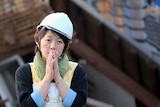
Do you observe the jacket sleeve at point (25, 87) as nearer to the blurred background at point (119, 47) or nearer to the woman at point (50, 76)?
the woman at point (50, 76)

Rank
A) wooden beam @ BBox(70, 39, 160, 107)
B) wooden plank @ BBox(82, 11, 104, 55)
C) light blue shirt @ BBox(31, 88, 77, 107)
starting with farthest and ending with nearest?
wooden plank @ BBox(82, 11, 104, 55)
wooden beam @ BBox(70, 39, 160, 107)
light blue shirt @ BBox(31, 88, 77, 107)

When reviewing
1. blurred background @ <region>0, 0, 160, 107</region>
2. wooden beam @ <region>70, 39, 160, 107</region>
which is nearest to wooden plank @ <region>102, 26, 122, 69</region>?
blurred background @ <region>0, 0, 160, 107</region>

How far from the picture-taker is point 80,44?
4125 mm

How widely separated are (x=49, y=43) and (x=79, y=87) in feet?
0.64

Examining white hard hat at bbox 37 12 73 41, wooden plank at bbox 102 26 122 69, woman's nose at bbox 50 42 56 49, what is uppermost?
white hard hat at bbox 37 12 73 41

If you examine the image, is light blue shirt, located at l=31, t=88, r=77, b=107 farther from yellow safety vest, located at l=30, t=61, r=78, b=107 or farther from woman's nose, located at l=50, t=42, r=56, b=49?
woman's nose, located at l=50, t=42, r=56, b=49

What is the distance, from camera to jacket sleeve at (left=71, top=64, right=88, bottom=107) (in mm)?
1552

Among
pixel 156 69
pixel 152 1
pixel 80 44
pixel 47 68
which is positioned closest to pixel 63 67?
pixel 47 68

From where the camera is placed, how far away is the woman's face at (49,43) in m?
1.53

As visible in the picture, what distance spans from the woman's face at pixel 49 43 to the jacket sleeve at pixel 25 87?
9 cm

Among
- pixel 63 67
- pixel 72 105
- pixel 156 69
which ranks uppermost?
pixel 63 67

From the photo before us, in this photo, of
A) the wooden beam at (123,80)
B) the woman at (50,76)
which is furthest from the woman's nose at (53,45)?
the wooden beam at (123,80)

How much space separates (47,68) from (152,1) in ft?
10.6

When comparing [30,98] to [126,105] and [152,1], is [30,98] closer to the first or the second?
[126,105]
